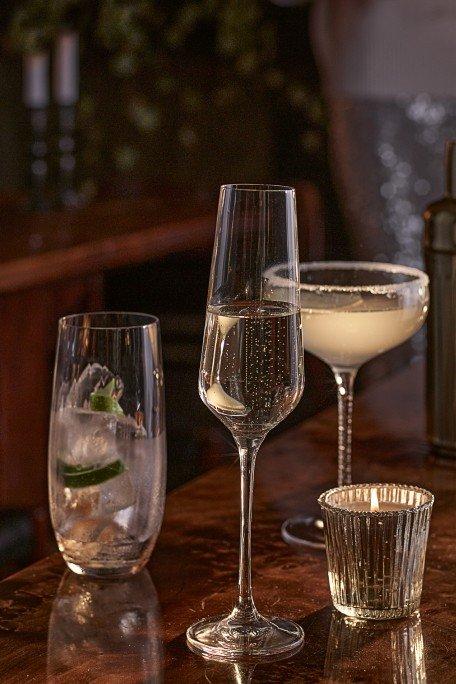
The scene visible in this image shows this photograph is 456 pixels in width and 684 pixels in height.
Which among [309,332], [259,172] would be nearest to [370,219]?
[259,172]

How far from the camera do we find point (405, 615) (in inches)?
31.3

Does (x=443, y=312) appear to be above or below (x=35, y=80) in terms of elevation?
below

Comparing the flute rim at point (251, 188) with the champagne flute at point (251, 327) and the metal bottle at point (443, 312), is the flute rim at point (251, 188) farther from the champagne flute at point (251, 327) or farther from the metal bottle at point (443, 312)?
the metal bottle at point (443, 312)

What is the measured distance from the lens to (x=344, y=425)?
1038 millimetres

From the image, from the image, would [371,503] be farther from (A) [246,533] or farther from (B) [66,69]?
(B) [66,69]

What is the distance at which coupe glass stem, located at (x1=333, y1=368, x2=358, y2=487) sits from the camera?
3.34 ft

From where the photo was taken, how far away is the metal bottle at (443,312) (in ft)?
3.83

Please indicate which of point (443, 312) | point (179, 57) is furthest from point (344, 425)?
point (179, 57)

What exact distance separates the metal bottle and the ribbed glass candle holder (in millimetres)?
390

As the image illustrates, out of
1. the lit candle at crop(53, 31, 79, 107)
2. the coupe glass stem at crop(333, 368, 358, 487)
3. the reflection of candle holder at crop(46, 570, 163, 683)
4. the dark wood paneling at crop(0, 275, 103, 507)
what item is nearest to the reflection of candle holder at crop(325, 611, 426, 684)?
the reflection of candle holder at crop(46, 570, 163, 683)

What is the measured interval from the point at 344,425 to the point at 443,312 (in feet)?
0.67

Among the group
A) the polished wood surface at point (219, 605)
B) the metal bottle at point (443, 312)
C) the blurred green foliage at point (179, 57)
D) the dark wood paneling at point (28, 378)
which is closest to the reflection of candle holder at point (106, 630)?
the polished wood surface at point (219, 605)

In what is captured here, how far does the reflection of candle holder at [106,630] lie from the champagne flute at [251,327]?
0.04m

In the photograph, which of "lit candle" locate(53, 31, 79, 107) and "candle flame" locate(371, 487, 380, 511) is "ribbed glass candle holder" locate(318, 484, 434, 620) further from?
"lit candle" locate(53, 31, 79, 107)
